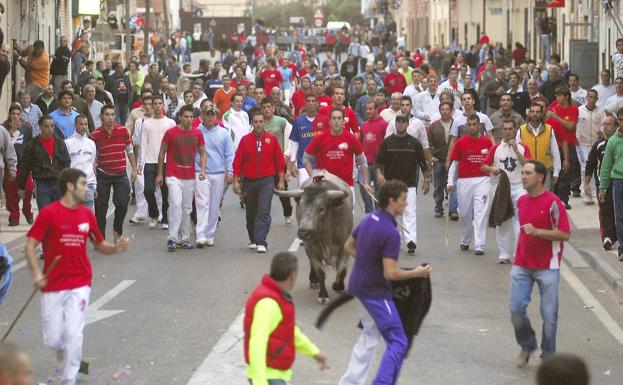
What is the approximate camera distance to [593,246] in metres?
19.3

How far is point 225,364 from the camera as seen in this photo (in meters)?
12.3

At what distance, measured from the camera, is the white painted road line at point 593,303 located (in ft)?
45.8

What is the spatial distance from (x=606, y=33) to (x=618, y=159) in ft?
66.8

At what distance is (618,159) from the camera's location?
57.8 ft

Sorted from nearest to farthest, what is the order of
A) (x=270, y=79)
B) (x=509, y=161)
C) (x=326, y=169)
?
(x=326, y=169)
(x=509, y=161)
(x=270, y=79)

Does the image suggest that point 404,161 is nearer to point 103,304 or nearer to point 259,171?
point 259,171

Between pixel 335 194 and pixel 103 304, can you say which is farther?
pixel 103 304

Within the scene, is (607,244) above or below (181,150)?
below

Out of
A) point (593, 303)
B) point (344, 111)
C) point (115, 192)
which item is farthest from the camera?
point (344, 111)

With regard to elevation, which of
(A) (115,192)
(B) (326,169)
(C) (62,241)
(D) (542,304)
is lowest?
(D) (542,304)

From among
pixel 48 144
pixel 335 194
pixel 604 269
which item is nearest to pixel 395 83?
pixel 48 144

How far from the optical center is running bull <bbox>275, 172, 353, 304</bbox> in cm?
1520

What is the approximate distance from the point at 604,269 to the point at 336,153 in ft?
10.8

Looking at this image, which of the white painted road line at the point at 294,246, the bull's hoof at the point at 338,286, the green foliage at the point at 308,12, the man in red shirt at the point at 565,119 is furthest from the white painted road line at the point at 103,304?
the green foliage at the point at 308,12
